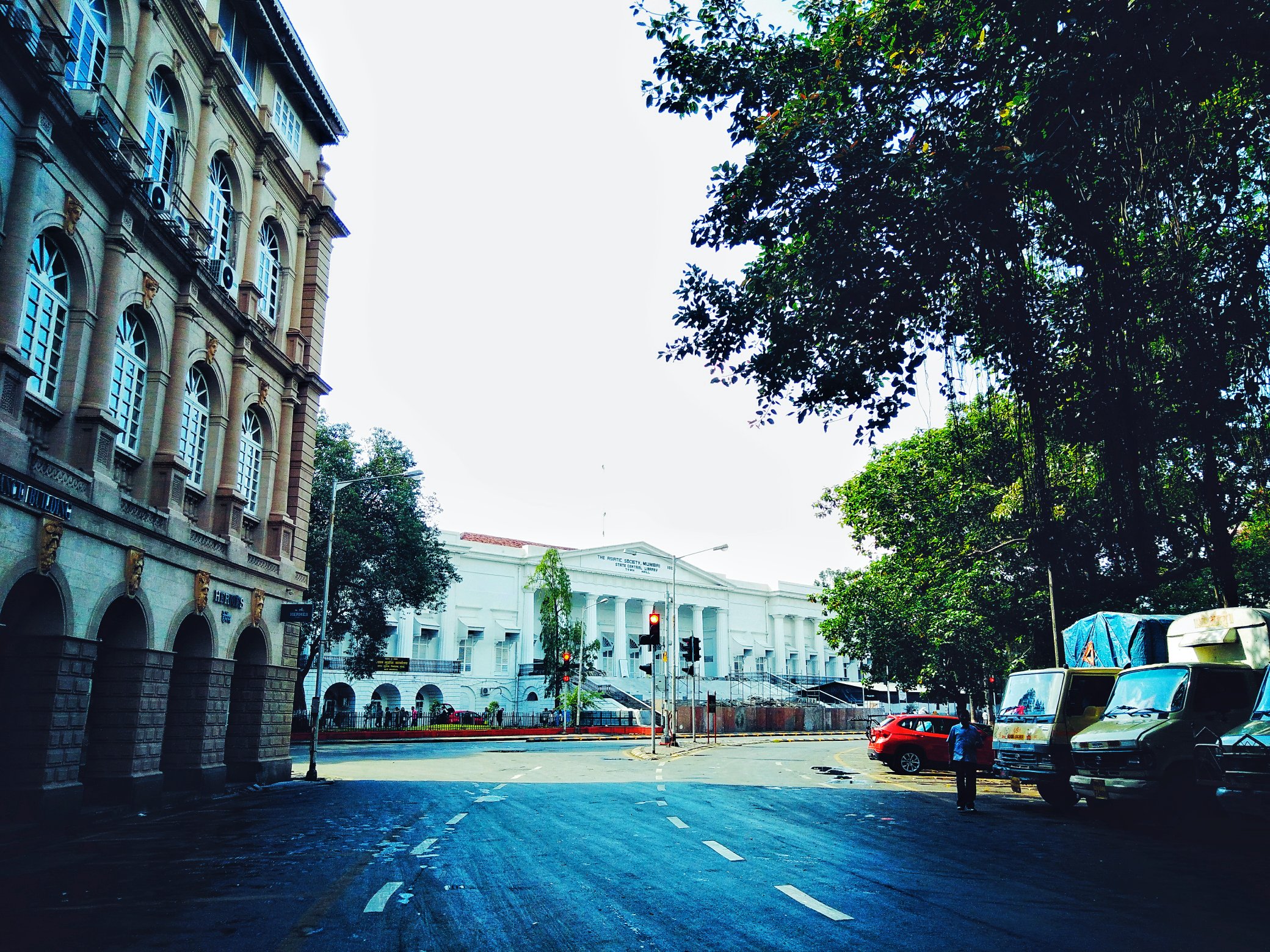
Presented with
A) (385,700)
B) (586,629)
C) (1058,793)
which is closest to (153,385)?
(1058,793)

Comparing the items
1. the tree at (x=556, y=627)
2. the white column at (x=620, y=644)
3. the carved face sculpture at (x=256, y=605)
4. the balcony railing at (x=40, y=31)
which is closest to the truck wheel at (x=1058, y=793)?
the carved face sculpture at (x=256, y=605)

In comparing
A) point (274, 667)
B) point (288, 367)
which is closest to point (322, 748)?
point (274, 667)

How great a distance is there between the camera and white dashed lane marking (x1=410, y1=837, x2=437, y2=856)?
11.1 m

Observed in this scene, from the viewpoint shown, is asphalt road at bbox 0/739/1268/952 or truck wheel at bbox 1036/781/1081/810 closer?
asphalt road at bbox 0/739/1268/952

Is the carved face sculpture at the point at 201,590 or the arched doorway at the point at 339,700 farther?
the arched doorway at the point at 339,700

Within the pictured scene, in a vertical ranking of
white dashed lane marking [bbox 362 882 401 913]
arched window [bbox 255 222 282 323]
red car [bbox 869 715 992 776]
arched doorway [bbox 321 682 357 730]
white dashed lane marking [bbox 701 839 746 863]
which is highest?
arched window [bbox 255 222 282 323]

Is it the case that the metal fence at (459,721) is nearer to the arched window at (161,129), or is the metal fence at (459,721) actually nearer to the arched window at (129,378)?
the arched window at (129,378)

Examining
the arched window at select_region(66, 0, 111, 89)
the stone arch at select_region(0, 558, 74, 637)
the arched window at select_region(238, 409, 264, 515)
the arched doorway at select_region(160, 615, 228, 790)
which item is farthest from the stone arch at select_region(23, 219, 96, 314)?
the arched doorway at select_region(160, 615, 228, 790)

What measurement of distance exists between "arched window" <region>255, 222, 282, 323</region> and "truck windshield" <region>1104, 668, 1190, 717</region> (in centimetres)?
1996

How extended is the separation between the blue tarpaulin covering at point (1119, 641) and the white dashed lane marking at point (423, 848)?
45.9 feet

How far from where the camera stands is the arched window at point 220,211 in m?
21.1

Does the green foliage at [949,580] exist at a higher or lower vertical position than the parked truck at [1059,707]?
higher

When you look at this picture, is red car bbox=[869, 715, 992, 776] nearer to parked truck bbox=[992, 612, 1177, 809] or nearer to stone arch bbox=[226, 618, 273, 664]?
parked truck bbox=[992, 612, 1177, 809]

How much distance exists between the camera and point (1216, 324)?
43.2 ft
